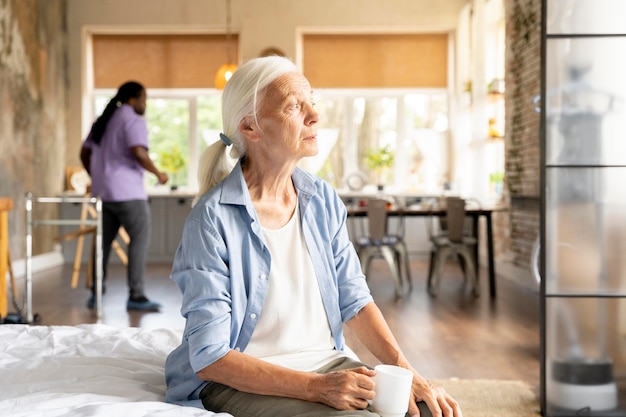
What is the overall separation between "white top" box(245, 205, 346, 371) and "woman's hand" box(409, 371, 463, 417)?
202mm

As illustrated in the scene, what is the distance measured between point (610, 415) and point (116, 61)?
7716 mm

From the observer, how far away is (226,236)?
139cm

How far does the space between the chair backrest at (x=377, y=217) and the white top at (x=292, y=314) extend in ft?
14.8

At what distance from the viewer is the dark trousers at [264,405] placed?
1262 mm

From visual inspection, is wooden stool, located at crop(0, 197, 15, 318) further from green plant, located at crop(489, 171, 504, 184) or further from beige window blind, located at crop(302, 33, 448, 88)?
beige window blind, located at crop(302, 33, 448, 88)

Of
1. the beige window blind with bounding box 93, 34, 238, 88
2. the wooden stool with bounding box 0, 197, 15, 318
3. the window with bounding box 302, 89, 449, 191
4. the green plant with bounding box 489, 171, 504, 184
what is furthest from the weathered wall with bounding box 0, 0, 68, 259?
the green plant with bounding box 489, 171, 504, 184

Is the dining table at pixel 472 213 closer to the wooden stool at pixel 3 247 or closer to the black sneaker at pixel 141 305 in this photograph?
the black sneaker at pixel 141 305

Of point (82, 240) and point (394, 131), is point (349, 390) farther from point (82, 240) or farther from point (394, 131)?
point (394, 131)

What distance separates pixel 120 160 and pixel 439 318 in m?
2.44

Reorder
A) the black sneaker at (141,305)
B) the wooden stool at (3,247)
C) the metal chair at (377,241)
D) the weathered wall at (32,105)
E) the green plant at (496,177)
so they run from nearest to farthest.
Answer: the wooden stool at (3,247) < the black sneaker at (141,305) < the metal chair at (377,241) < the weathered wall at (32,105) < the green plant at (496,177)

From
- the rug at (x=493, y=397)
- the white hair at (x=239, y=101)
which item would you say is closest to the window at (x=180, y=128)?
the rug at (x=493, y=397)

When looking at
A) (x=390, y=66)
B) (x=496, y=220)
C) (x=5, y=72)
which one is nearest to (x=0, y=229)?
(x=5, y=72)

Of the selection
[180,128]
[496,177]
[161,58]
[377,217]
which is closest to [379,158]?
[496,177]

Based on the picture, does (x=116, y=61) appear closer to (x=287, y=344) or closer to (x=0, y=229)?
(x=0, y=229)
